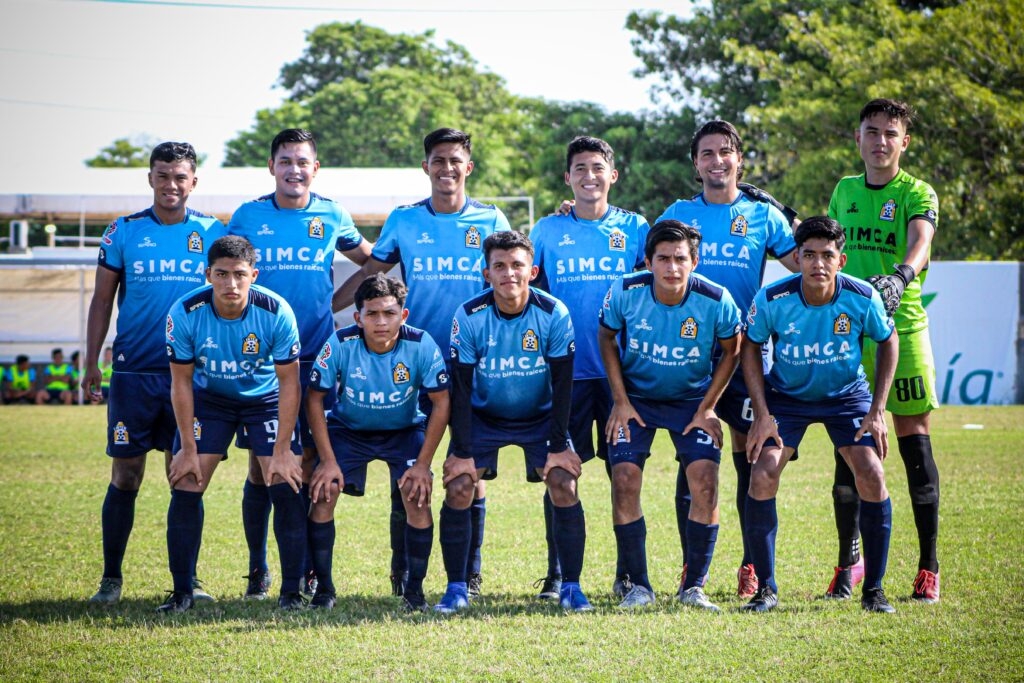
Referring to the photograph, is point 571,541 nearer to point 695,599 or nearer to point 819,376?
point 695,599

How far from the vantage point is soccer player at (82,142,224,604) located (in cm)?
598

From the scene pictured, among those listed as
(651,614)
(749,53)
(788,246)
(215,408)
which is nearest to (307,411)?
(215,408)

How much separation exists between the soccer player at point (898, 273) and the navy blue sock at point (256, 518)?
3089 mm

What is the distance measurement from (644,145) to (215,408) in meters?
26.1

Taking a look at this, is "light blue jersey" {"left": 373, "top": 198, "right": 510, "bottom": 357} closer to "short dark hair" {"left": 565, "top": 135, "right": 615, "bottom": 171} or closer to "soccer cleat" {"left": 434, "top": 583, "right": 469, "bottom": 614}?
"short dark hair" {"left": 565, "top": 135, "right": 615, "bottom": 171}

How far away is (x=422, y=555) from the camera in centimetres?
550

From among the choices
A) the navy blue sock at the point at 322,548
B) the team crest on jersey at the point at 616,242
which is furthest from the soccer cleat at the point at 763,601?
the navy blue sock at the point at 322,548

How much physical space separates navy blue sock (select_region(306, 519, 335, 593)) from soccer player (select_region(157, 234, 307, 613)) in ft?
0.19

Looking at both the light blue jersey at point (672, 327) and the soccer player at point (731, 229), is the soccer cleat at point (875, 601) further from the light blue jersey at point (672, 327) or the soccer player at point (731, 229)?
the light blue jersey at point (672, 327)

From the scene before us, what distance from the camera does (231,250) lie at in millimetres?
5508

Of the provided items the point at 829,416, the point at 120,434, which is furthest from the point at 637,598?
the point at 120,434

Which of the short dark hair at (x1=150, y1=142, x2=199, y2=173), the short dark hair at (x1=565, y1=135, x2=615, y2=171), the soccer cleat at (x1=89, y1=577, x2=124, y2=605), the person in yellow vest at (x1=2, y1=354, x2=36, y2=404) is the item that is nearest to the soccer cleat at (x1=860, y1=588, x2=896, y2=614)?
the short dark hair at (x1=565, y1=135, x2=615, y2=171)

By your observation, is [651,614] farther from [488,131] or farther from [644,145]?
[488,131]

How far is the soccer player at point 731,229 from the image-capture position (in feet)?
19.5
